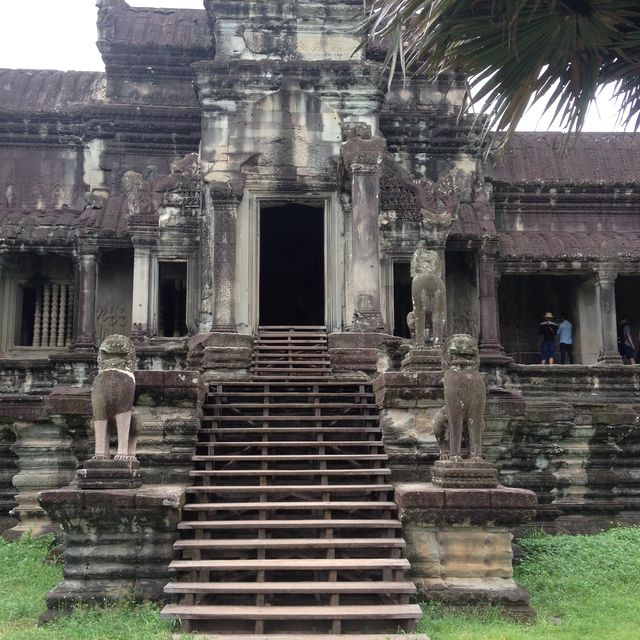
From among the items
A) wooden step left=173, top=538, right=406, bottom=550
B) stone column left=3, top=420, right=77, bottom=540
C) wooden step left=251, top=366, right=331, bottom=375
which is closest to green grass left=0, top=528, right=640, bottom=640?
wooden step left=173, top=538, right=406, bottom=550

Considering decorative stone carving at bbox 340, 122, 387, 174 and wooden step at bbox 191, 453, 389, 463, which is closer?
wooden step at bbox 191, 453, 389, 463

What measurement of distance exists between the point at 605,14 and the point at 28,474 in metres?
8.63

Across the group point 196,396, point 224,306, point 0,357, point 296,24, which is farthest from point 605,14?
point 0,357

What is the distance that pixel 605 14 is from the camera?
469cm

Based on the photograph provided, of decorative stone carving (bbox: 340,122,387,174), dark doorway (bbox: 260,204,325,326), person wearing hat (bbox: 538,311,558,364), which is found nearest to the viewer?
decorative stone carving (bbox: 340,122,387,174)

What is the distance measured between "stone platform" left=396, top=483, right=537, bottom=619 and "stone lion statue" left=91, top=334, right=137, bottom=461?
2.55 meters

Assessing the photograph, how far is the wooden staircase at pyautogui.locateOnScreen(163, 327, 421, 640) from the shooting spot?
5.73 m

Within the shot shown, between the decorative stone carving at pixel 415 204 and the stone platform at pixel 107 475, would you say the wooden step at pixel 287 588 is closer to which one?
the stone platform at pixel 107 475

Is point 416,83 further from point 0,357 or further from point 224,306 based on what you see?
point 0,357

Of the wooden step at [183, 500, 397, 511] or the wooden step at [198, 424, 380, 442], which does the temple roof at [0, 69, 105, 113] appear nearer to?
the wooden step at [198, 424, 380, 442]

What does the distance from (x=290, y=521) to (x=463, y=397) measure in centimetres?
192

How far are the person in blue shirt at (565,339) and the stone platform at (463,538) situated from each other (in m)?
9.33

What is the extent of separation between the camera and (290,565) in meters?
6.10

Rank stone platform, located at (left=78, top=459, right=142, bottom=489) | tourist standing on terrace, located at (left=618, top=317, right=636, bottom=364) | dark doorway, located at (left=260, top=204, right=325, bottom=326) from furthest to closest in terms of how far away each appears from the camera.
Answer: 1. dark doorway, located at (left=260, top=204, right=325, bottom=326)
2. tourist standing on terrace, located at (left=618, top=317, right=636, bottom=364)
3. stone platform, located at (left=78, top=459, right=142, bottom=489)
